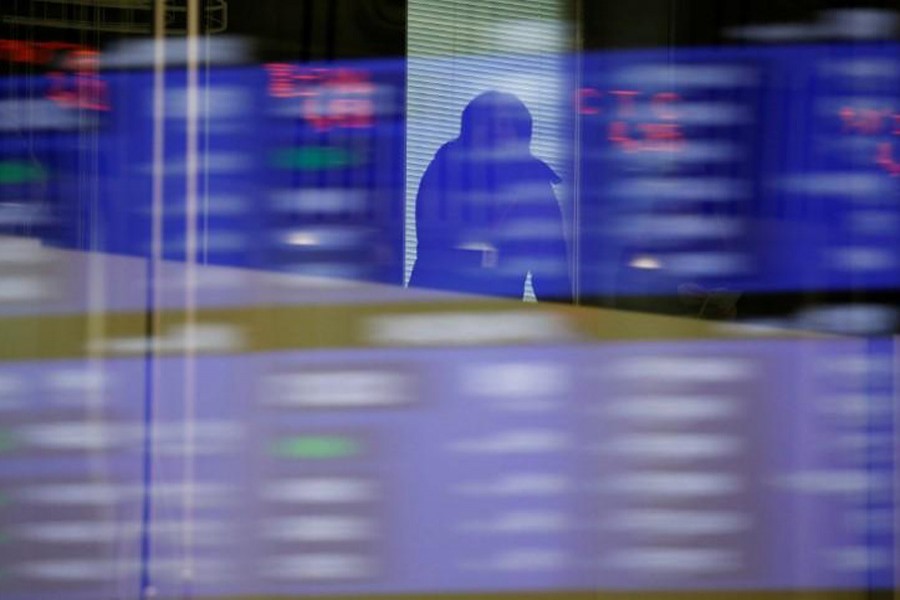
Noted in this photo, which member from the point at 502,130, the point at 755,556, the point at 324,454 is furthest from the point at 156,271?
the point at 755,556

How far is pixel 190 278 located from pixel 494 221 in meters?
0.50

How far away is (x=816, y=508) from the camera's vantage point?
8.37 ft

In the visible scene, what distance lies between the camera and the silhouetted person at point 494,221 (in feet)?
8.13

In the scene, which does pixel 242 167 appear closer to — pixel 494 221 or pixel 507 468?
pixel 494 221

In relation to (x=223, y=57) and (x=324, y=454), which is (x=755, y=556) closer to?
A: (x=324, y=454)

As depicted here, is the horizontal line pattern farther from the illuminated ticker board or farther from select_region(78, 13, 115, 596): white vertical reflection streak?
select_region(78, 13, 115, 596): white vertical reflection streak

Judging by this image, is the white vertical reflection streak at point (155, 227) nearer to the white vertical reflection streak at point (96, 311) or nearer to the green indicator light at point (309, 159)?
the white vertical reflection streak at point (96, 311)

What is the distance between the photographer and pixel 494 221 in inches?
98.6

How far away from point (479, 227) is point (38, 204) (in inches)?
29.0

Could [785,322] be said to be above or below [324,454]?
above

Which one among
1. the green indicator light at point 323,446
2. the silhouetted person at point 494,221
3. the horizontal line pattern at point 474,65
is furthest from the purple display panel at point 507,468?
the horizontal line pattern at point 474,65

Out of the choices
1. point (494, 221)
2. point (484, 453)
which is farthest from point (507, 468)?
point (494, 221)

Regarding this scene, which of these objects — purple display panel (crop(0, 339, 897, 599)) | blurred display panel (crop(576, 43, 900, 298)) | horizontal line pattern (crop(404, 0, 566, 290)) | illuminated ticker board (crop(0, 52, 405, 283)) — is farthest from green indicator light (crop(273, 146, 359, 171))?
blurred display panel (crop(576, 43, 900, 298))

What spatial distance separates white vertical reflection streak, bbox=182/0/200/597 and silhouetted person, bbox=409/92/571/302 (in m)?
0.37
